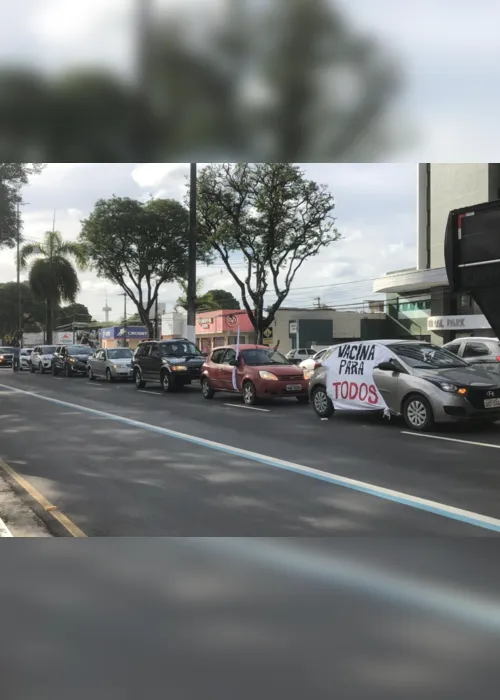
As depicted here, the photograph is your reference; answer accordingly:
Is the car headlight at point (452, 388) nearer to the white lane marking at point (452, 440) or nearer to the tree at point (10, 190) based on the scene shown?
the white lane marking at point (452, 440)

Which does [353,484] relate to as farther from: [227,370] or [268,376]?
[227,370]

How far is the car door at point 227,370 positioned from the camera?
16703 millimetres

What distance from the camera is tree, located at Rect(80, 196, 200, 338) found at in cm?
3203

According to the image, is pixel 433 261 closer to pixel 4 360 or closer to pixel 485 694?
pixel 4 360

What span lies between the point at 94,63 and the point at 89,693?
373 centimetres

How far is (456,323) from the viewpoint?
32438 mm

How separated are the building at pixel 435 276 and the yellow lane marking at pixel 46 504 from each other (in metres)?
25.9

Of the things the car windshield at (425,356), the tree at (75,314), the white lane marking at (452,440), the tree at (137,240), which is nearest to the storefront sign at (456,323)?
the tree at (137,240)

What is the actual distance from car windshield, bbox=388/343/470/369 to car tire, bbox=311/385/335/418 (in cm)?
177

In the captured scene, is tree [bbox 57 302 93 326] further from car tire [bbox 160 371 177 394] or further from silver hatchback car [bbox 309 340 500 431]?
silver hatchback car [bbox 309 340 500 431]

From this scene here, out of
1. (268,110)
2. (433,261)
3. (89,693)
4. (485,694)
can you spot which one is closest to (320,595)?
(485,694)

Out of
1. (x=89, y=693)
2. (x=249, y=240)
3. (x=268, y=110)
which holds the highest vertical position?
(x=249, y=240)

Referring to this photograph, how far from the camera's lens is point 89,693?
3.12 meters

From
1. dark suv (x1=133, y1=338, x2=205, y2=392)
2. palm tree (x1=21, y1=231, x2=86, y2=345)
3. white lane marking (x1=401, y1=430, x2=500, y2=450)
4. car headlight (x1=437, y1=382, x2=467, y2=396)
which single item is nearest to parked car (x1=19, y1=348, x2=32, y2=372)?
palm tree (x1=21, y1=231, x2=86, y2=345)
